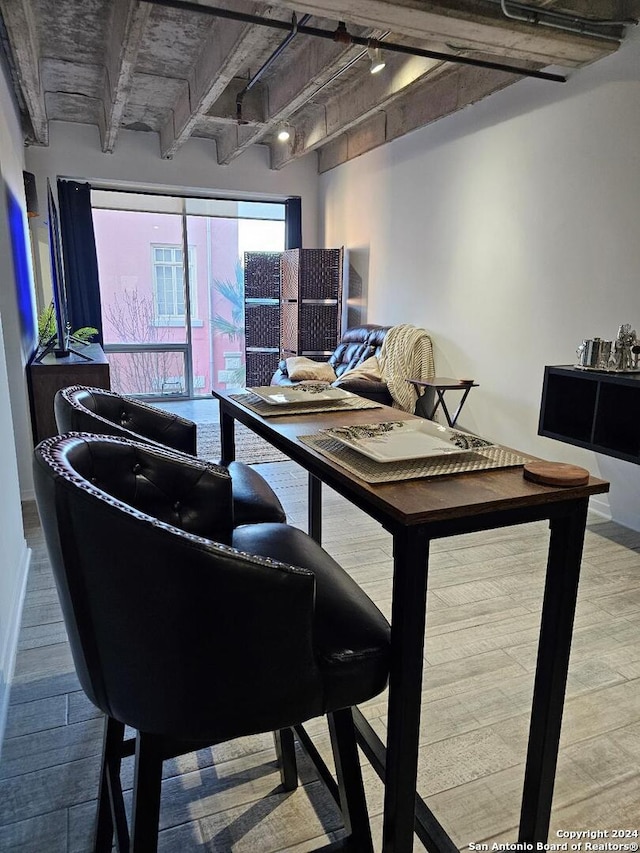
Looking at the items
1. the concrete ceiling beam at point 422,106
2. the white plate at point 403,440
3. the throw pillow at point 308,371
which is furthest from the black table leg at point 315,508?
the concrete ceiling beam at point 422,106

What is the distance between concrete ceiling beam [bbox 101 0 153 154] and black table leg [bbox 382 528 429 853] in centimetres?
309

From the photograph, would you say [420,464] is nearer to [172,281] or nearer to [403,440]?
[403,440]

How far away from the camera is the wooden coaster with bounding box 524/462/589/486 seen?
1.08m

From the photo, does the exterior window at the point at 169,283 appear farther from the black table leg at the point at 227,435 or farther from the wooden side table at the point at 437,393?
the black table leg at the point at 227,435

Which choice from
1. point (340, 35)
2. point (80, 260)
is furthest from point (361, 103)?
point (80, 260)

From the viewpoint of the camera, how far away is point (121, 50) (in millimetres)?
3344

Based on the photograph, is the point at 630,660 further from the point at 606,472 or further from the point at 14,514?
the point at 14,514

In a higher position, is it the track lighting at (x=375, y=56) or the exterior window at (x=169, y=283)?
the track lighting at (x=375, y=56)

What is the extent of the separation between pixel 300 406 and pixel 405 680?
100 cm

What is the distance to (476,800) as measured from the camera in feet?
4.69

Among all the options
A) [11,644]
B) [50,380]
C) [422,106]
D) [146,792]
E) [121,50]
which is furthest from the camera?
[422,106]

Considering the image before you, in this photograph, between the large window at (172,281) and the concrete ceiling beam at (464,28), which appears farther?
the large window at (172,281)

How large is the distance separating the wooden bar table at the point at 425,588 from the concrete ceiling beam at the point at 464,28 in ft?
7.37

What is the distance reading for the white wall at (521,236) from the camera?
10.1 ft
